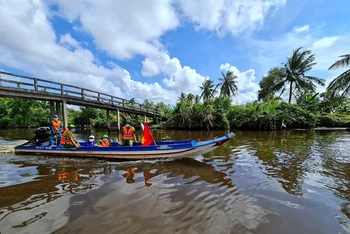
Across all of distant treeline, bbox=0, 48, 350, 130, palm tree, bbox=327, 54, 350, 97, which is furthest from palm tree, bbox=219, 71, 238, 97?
palm tree, bbox=327, 54, 350, 97

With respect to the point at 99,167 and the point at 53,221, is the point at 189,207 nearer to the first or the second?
the point at 53,221

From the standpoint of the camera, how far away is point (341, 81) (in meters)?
14.5

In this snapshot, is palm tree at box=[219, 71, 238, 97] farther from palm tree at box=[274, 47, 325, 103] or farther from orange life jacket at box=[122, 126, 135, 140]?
orange life jacket at box=[122, 126, 135, 140]

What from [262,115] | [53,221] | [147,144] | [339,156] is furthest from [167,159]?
[262,115]

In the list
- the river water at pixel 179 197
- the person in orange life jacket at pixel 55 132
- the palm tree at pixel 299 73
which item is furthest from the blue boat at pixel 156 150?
the palm tree at pixel 299 73

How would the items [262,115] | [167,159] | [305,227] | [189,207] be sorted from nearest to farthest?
[305,227]
[189,207]
[167,159]
[262,115]

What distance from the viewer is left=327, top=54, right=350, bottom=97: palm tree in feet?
47.5

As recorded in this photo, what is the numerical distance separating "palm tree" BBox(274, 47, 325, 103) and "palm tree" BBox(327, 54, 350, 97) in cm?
1530

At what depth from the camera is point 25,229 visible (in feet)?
11.1

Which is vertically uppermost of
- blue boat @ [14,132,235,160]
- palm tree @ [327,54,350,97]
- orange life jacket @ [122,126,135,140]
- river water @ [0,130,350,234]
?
palm tree @ [327,54,350,97]

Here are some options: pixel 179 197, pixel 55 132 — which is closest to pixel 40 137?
pixel 55 132

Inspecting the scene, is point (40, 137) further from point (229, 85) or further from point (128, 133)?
point (229, 85)

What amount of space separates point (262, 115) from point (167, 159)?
17.3 m

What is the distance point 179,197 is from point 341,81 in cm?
1582
